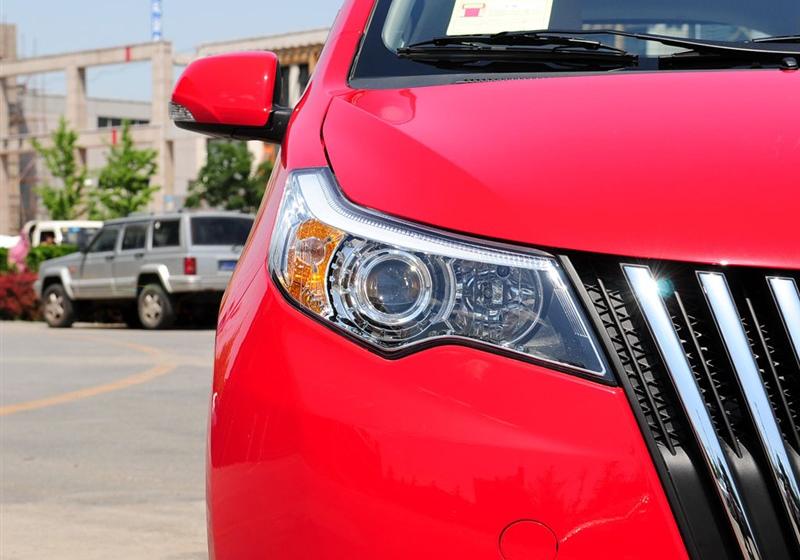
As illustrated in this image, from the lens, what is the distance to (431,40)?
285 cm

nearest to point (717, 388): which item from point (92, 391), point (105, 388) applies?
point (92, 391)

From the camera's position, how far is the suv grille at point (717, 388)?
5.91 ft

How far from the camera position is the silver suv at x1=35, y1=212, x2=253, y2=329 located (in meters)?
19.1

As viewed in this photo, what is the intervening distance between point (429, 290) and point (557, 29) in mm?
1097

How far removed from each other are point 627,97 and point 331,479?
884mm

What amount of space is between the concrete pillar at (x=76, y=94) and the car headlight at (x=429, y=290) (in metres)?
64.5

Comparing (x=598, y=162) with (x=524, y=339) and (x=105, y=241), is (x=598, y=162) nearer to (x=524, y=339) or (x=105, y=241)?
(x=524, y=339)

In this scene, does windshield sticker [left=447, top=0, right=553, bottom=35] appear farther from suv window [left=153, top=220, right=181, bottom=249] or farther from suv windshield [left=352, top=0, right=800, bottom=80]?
suv window [left=153, top=220, right=181, bottom=249]

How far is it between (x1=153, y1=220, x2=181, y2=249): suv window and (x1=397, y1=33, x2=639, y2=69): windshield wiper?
1704cm

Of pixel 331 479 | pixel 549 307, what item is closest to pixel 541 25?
pixel 549 307

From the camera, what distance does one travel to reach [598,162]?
2100 millimetres

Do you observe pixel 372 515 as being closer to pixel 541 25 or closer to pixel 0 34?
pixel 541 25

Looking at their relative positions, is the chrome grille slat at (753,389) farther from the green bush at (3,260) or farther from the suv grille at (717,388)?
the green bush at (3,260)

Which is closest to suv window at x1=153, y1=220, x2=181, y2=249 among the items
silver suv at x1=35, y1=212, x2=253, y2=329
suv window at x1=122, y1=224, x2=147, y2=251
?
silver suv at x1=35, y1=212, x2=253, y2=329
